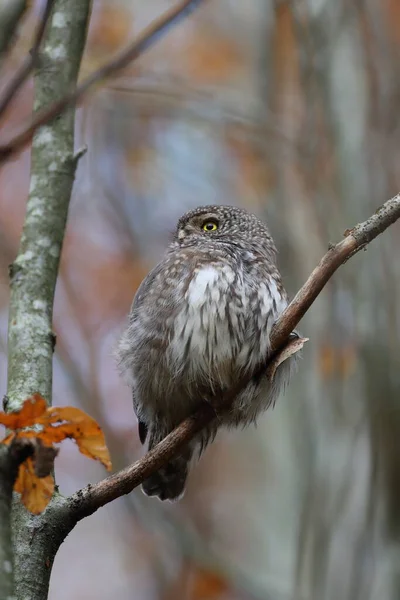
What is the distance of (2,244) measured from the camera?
20.3ft

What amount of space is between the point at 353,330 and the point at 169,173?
3.68 meters

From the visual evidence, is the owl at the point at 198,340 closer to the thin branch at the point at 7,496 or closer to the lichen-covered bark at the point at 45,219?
the lichen-covered bark at the point at 45,219

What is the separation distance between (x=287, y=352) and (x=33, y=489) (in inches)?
47.6

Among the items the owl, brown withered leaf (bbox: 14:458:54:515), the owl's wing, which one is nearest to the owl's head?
the owl

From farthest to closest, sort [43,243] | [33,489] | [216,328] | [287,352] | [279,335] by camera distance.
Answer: [216,328] < [43,243] < [287,352] < [279,335] < [33,489]

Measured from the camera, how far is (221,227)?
14.7 ft

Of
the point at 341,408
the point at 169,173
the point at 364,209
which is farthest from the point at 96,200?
the point at 341,408

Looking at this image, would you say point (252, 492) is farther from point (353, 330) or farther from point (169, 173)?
point (169, 173)

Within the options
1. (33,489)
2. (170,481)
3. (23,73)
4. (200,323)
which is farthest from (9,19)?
(170,481)

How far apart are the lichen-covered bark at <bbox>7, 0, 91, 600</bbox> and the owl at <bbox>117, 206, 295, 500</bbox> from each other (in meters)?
0.66

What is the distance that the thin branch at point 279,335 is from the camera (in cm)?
242

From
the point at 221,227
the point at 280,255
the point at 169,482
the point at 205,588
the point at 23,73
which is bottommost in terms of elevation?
the point at 23,73

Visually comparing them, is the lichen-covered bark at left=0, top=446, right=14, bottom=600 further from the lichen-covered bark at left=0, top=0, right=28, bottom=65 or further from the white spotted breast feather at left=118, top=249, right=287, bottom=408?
the white spotted breast feather at left=118, top=249, right=287, bottom=408

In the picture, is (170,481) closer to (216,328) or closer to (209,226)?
(216,328)
